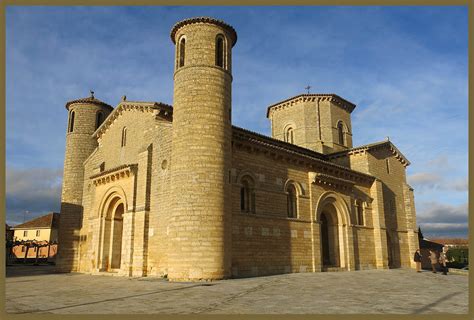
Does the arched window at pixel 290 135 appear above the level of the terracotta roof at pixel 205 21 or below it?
below

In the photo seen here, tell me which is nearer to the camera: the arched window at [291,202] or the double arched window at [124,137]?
the arched window at [291,202]

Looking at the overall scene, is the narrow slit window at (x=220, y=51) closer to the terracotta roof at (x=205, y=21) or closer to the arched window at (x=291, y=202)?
the terracotta roof at (x=205, y=21)

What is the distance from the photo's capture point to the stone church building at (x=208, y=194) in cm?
1505

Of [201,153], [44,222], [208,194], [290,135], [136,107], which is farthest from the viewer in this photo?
[44,222]

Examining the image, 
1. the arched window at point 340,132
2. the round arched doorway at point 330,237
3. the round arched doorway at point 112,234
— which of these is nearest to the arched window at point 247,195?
the round arched doorway at point 330,237

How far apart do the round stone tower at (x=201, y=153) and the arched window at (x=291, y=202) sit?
496cm

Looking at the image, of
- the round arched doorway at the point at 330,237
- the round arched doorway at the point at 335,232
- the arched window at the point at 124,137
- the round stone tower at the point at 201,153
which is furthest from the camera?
the round arched doorway at the point at 330,237

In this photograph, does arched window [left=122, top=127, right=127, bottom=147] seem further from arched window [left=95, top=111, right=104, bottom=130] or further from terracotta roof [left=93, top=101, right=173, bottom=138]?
arched window [left=95, top=111, right=104, bottom=130]

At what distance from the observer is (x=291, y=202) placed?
19.6 meters

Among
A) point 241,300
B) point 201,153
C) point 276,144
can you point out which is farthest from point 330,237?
point 241,300

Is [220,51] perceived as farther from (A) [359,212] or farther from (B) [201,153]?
(A) [359,212]

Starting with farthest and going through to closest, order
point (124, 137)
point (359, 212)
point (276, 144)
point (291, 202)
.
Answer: point (359, 212) < point (276, 144) < point (124, 137) < point (291, 202)

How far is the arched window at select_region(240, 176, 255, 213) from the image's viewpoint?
17.3m

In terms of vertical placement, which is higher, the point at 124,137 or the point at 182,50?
the point at 182,50
